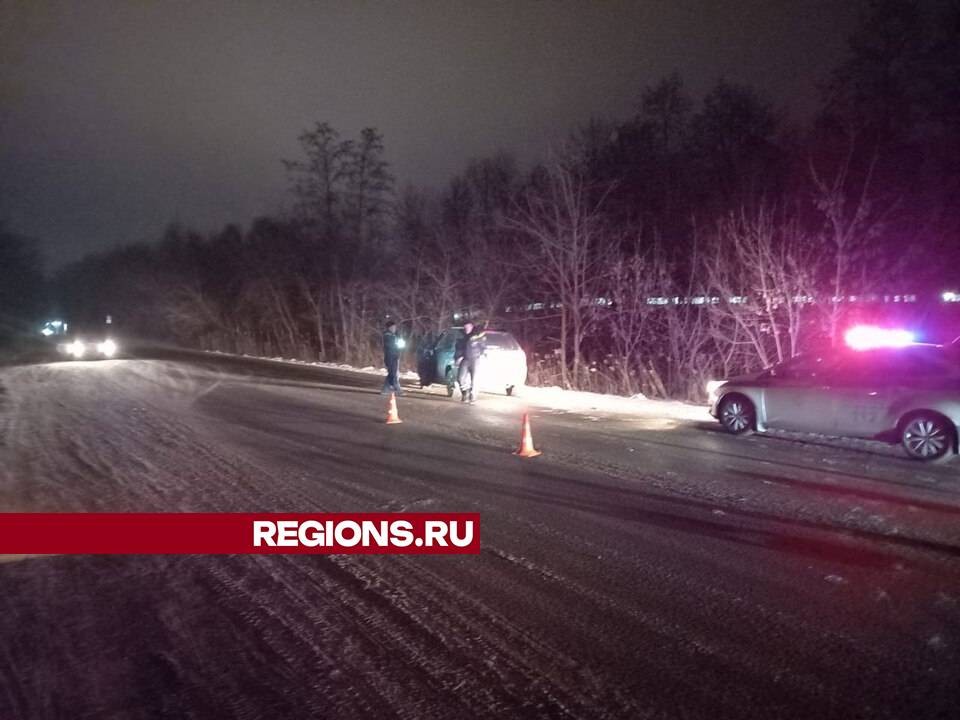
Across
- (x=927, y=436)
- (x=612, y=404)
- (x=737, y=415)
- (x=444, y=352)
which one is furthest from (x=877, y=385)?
(x=444, y=352)

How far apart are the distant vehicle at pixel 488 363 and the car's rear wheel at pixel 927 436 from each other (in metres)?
9.45

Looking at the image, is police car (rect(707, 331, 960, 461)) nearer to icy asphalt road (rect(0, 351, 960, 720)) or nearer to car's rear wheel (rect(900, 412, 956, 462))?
car's rear wheel (rect(900, 412, 956, 462))

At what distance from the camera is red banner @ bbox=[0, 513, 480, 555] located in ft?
22.4

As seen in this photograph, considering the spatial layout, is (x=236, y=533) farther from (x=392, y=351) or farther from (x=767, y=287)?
(x=767, y=287)

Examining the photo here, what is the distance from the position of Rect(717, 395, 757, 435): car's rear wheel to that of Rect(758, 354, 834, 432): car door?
0.88 feet

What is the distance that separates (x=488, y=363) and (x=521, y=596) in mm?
13360

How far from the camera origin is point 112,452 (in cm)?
1109

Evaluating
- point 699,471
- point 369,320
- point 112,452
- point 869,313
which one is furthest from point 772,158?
point 112,452

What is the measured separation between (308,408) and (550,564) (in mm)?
11223

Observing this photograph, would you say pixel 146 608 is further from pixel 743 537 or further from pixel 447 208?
pixel 447 208

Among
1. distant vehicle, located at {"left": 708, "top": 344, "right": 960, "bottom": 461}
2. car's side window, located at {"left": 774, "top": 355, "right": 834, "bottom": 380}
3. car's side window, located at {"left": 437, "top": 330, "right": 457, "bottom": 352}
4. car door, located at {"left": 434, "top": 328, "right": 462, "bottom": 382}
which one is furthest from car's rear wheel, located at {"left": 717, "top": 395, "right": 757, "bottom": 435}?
car's side window, located at {"left": 437, "top": 330, "right": 457, "bottom": 352}

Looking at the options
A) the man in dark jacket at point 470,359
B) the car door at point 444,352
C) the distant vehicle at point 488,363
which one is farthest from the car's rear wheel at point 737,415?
the car door at point 444,352

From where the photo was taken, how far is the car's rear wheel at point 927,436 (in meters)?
10.5

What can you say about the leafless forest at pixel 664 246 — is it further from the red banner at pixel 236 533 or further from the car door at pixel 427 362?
the red banner at pixel 236 533
